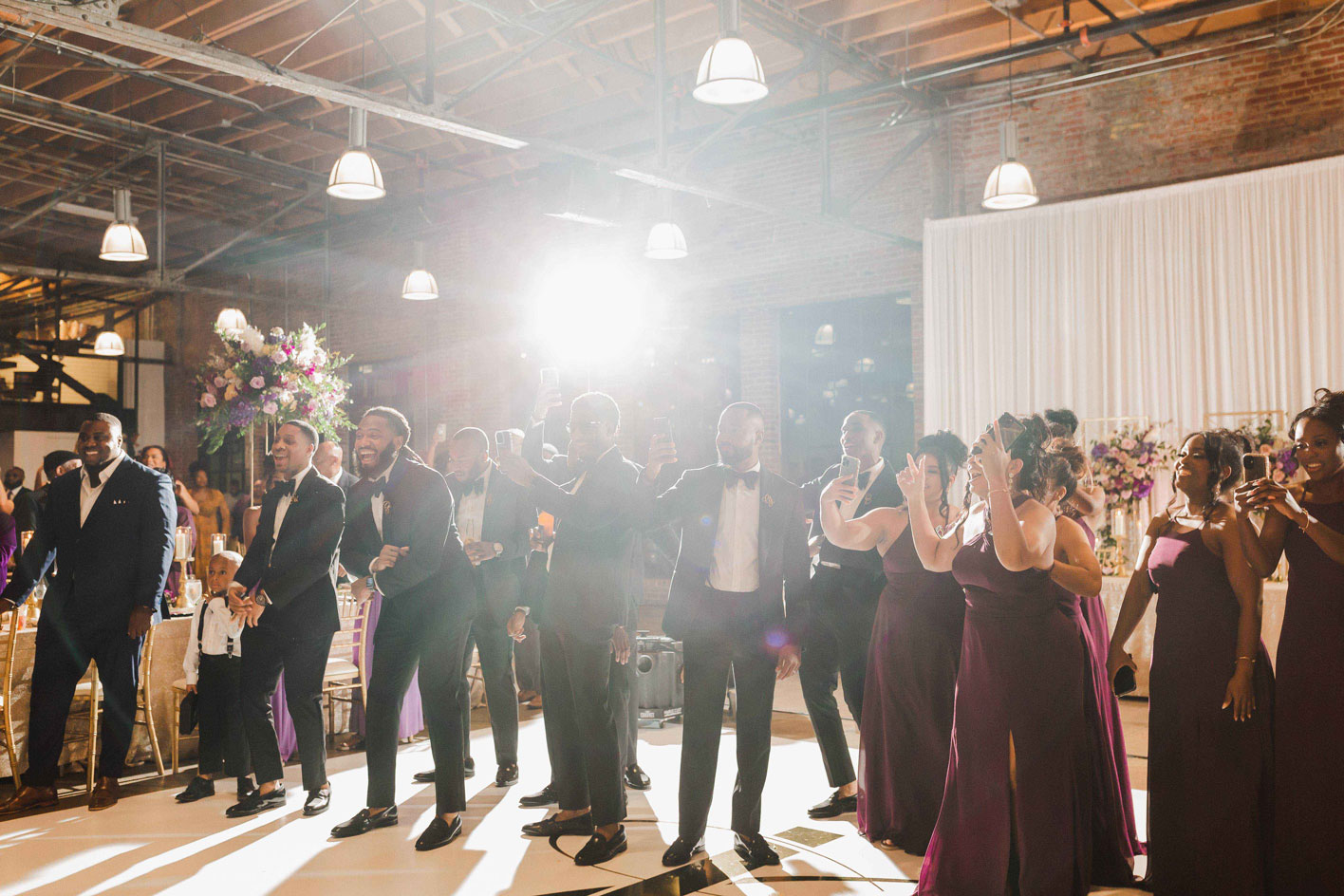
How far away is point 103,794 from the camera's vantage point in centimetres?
479

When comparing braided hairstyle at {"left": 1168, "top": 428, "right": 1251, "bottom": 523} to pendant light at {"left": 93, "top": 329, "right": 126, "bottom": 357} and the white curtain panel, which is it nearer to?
the white curtain panel

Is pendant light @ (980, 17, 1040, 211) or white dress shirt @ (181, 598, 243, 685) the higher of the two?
pendant light @ (980, 17, 1040, 211)

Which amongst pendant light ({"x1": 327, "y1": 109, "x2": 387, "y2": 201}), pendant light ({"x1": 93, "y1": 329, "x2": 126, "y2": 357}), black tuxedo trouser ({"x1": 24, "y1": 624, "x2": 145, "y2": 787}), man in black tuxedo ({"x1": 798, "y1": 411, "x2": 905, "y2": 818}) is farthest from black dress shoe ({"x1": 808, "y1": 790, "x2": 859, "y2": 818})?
pendant light ({"x1": 93, "y1": 329, "x2": 126, "y2": 357})

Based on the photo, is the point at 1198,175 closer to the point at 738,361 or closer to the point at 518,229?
the point at 738,361

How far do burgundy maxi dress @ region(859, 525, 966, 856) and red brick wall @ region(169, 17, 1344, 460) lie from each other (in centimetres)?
611

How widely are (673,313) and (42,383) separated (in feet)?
37.6

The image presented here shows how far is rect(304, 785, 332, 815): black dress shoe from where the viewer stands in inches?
181

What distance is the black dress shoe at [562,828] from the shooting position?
4.32 meters

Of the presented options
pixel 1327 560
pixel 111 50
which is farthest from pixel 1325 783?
pixel 111 50

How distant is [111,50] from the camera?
363 inches

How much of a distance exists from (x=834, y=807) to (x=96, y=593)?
3.54 m

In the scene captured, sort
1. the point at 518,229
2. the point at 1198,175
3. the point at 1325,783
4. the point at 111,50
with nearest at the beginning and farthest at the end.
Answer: the point at 1325,783 → the point at 1198,175 → the point at 111,50 → the point at 518,229

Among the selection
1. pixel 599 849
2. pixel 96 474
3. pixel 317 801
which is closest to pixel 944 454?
pixel 599 849

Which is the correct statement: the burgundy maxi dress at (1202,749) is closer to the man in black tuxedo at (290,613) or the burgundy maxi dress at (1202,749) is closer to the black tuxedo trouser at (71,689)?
the man in black tuxedo at (290,613)
